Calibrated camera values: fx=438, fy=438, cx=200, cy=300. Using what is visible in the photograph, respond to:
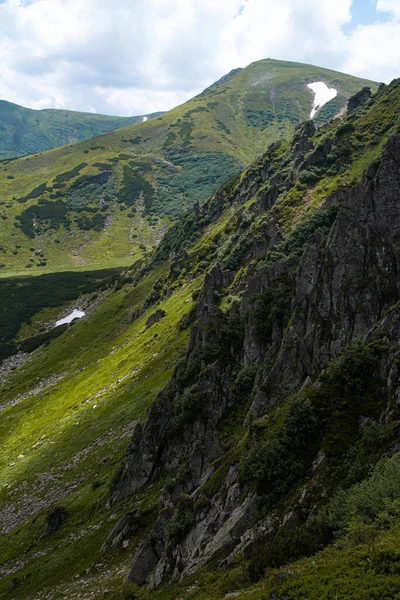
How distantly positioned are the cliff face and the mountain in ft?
0.35


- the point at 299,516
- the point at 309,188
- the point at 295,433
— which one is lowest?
the point at 299,516

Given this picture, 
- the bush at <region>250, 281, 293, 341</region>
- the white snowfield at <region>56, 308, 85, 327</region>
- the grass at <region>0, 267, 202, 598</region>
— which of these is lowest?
the grass at <region>0, 267, 202, 598</region>

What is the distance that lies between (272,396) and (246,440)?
5413mm

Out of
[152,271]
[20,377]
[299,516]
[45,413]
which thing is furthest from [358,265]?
[152,271]

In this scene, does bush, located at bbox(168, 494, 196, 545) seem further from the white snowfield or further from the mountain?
the white snowfield

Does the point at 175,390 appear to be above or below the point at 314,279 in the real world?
below

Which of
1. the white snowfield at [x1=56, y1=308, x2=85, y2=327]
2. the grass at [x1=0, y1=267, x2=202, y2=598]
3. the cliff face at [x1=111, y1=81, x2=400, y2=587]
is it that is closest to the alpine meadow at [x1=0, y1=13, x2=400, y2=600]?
the cliff face at [x1=111, y1=81, x2=400, y2=587]

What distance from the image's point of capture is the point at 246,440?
2477cm

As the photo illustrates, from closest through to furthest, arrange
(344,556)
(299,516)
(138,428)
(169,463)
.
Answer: (344,556) → (299,516) → (169,463) → (138,428)

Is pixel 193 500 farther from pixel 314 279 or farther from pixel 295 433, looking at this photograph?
pixel 314 279

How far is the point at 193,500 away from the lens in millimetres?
25297

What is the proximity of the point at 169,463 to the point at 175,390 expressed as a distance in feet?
22.3

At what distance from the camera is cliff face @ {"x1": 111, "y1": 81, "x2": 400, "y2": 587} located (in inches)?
794

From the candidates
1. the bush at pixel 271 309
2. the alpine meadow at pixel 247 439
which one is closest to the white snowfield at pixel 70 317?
the alpine meadow at pixel 247 439
